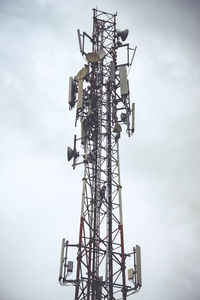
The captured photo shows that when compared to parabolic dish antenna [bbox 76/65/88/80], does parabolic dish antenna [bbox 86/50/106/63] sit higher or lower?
higher

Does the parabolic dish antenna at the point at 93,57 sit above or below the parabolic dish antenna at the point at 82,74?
above

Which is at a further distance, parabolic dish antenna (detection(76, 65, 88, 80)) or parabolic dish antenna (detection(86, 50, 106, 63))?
parabolic dish antenna (detection(86, 50, 106, 63))

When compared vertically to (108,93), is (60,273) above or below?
below

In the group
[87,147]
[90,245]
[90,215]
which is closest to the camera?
[90,245]

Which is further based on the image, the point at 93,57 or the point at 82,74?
the point at 93,57

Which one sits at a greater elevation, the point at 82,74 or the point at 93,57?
the point at 93,57

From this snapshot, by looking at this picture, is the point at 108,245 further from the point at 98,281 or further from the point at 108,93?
the point at 108,93

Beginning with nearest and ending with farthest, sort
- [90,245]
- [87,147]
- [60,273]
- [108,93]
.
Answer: [60,273]
[90,245]
[87,147]
[108,93]

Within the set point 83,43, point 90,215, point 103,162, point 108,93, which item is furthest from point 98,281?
point 83,43

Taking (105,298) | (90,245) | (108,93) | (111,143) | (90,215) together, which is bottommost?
(105,298)

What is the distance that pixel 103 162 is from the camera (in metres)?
24.1

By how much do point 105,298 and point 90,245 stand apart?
2874 mm

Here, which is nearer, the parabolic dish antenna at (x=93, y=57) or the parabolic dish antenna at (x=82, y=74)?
the parabolic dish antenna at (x=82, y=74)

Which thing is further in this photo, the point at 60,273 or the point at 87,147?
the point at 87,147
